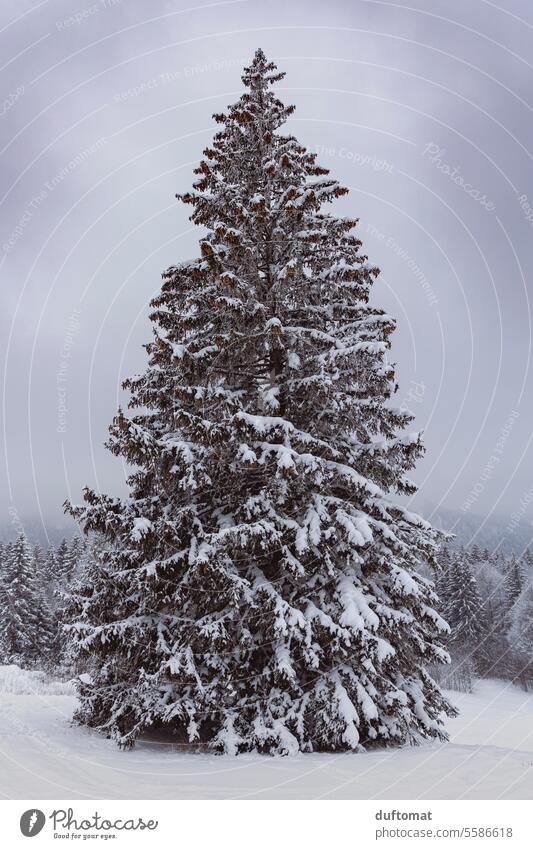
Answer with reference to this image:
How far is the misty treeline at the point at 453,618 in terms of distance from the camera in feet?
131

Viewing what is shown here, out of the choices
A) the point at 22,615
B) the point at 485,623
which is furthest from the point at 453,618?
the point at 22,615

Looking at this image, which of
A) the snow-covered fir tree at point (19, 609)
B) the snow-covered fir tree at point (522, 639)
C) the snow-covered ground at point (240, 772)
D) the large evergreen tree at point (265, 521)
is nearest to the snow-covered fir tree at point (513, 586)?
the snow-covered fir tree at point (522, 639)

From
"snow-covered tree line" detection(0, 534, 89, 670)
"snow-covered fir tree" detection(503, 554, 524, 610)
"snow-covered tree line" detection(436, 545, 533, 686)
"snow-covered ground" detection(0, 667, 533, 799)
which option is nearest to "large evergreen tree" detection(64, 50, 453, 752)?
"snow-covered ground" detection(0, 667, 533, 799)

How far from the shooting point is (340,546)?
7.92m

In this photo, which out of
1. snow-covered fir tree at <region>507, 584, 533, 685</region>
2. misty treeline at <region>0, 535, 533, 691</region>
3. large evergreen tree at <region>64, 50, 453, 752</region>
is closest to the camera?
large evergreen tree at <region>64, 50, 453, 752</region>

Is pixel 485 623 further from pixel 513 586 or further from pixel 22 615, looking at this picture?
pixel 22 615

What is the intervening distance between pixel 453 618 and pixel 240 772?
47.3m

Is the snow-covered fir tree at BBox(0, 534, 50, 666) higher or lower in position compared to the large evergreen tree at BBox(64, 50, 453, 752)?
lower

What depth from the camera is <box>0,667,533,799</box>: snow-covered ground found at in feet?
17.4

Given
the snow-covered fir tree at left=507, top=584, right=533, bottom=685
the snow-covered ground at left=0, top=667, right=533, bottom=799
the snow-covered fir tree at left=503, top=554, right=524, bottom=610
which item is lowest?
the snow-covered fir tree at left=507, top=584, right=533, bottom=685

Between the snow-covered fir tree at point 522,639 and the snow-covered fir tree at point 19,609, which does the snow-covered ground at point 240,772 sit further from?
the snow-covered fir tree at point 522,639

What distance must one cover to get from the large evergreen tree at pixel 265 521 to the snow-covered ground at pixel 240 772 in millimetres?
498

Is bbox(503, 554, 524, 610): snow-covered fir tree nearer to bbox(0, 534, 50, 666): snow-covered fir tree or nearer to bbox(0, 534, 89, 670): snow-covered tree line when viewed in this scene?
bbox(0, 534, 89, 670): snow-covered tree line

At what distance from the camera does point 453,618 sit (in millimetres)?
47781
